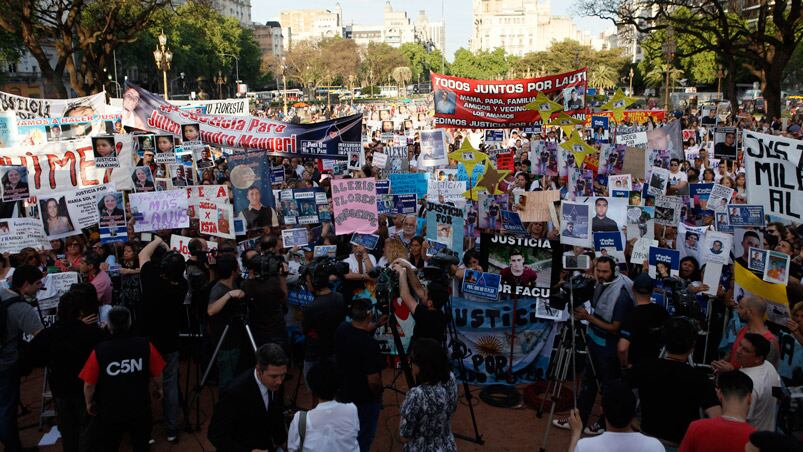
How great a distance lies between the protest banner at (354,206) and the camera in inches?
354

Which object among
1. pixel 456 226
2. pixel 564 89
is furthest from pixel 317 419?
pixel 564 89

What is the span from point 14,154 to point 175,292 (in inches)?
260

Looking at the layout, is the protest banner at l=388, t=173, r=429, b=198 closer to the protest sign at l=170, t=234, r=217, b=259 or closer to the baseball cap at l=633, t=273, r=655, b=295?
the protest sign at l=170, t=234, r=217, b=259

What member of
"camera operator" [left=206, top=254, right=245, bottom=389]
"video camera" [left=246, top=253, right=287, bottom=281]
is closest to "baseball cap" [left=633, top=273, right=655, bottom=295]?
"video camera" [left=246, top=253, right=287, bottom=281]

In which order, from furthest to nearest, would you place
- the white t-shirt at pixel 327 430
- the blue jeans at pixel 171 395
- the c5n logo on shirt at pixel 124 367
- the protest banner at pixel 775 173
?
the protest banner at pixel 775 173 → the blue jeans at pixel 171 395 → the c5n logo on shirt at pixel 124 367 → the white t-shirt at pixel 327 430

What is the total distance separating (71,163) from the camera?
1080cm

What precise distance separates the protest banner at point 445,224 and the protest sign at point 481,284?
1.31m

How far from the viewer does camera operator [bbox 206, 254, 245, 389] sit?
234 inches

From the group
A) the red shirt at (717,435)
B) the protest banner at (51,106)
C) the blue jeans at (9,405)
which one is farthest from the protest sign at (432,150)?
the red shirt at (717,435)

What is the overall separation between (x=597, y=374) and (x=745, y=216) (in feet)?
10.4

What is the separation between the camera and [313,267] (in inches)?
236

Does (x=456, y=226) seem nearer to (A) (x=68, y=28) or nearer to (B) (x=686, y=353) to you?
(B) (x=686, y=353)

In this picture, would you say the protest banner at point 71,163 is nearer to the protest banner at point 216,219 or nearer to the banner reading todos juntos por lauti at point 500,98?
the protest banner at point 216,219

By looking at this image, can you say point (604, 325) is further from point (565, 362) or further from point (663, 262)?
point (663, 262)
